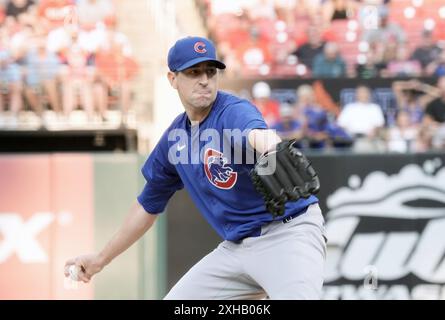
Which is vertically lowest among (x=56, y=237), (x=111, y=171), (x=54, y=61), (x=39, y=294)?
(x=39, y=294)

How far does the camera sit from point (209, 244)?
977cm

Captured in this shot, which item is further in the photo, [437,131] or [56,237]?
[437,131]

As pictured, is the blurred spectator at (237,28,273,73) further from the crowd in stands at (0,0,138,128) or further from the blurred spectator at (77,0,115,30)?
the blurred spectator at (77,0,115,30)

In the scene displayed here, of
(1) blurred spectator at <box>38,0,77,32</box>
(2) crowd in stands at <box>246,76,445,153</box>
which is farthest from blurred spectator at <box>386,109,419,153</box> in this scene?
(1) blurred spectator at <box>38,0,77,32</box>

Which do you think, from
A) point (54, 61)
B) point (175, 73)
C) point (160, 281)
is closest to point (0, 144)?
point (54, 61)

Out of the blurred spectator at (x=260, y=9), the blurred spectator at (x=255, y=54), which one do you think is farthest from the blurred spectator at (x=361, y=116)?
the blurred spectator at (x=260, y=9)

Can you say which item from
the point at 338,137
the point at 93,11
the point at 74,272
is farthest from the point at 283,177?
the point at 93,11

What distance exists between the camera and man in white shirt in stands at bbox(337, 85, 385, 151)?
11082mm

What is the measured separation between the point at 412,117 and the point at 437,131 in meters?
0.59

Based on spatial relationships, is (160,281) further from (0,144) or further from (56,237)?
(0,144)
